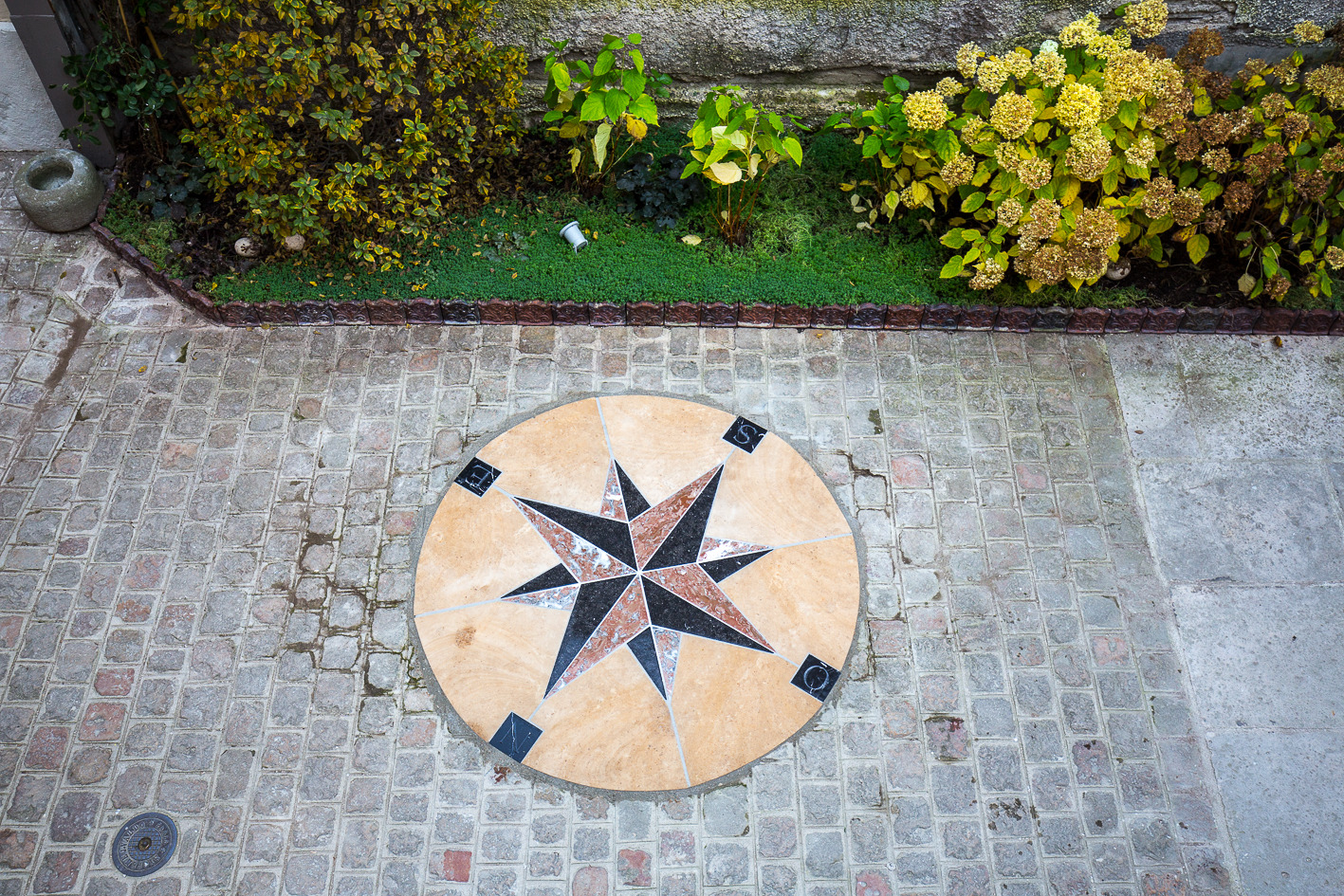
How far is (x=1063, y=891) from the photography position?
3969 millimetres

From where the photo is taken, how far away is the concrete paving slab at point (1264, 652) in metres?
4.38

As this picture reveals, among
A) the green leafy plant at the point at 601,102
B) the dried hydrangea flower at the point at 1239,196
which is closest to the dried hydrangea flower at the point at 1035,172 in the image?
the dried hydrangea flower at the point at 1239,196

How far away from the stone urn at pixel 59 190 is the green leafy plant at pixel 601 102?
9.87 feet

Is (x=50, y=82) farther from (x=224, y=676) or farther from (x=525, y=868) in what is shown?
(x=525, y=868)

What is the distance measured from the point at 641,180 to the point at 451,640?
122 inches

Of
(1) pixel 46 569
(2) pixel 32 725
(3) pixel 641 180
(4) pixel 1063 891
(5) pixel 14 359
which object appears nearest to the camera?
(4) pixel 1063 891

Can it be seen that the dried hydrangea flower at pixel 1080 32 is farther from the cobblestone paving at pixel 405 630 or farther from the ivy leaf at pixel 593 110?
the ivy leaf at pixel 593 110

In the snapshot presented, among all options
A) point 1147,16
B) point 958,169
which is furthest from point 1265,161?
point 958,169

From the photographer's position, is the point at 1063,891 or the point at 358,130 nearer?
the point at 1063,891

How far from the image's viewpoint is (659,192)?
5883 mm

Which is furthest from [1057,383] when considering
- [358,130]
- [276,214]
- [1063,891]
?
[276,214]

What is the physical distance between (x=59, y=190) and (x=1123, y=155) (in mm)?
6482

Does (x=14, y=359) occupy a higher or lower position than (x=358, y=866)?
higher

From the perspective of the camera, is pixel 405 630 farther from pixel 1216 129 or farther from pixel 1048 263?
pixel 1216 129
